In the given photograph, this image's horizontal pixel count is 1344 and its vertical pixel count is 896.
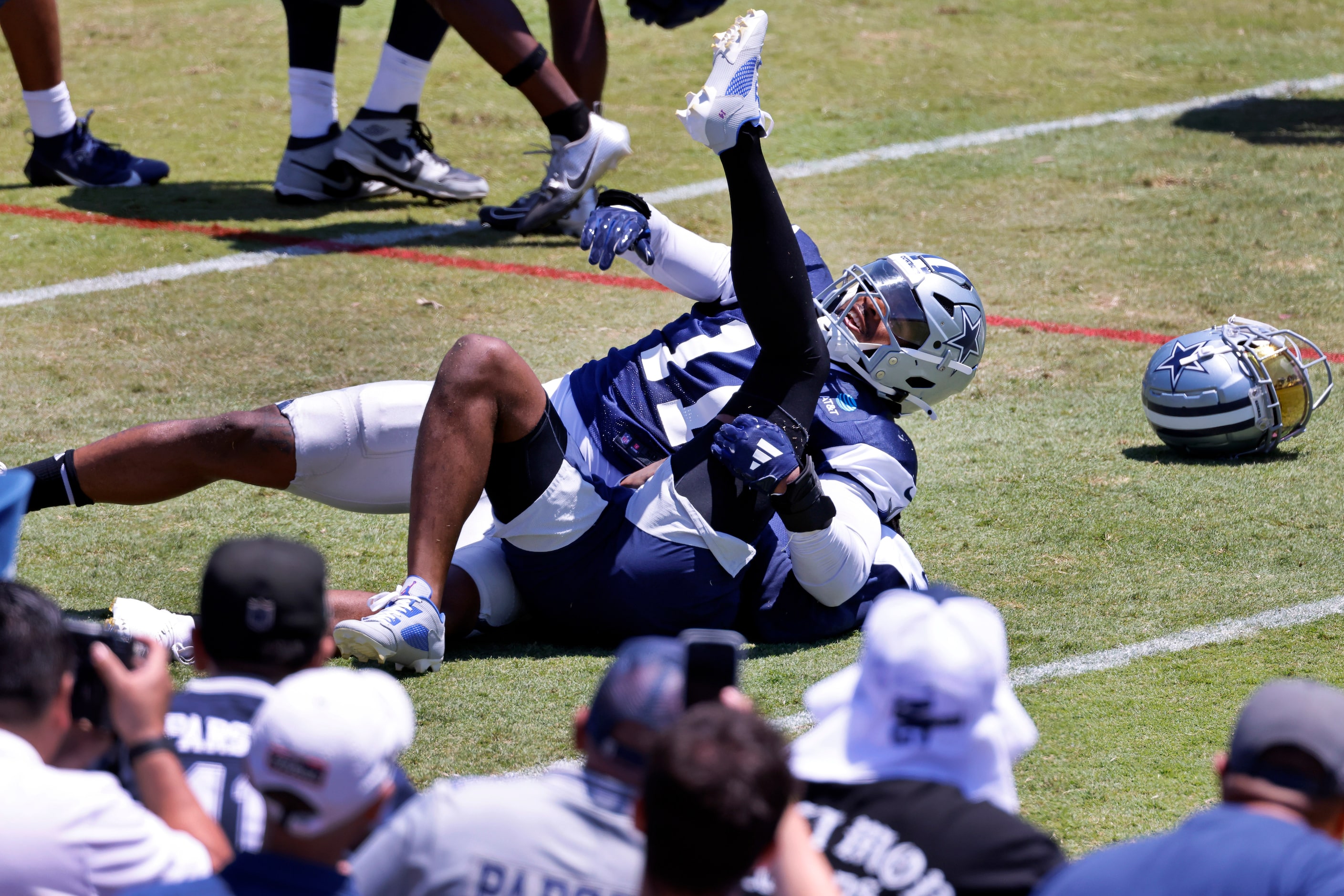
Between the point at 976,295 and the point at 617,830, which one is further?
the point at 976,295

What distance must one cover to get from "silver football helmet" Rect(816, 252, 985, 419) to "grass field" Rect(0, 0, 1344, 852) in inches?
22.9

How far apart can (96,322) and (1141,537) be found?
452cm

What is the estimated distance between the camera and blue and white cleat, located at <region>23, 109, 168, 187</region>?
8438 millimetres

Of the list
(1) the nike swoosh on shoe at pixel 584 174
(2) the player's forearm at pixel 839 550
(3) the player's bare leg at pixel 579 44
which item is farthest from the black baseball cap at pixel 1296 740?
(3) the player's bare leg at pixel 579 44

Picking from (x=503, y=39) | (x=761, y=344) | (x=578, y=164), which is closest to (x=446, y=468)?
(x=761, y=344)

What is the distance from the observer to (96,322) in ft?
22.2

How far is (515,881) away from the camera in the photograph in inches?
76.3

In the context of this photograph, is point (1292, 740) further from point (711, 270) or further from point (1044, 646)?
point (711, 270)

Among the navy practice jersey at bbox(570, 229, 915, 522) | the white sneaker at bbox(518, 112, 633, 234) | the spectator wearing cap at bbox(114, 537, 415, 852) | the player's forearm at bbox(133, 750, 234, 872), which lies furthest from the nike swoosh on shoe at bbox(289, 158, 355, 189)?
the player's forearm at bbox(133, 750, 234, 872)

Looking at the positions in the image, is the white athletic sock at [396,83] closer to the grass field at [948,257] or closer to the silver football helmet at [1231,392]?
the grass field at [948,257]

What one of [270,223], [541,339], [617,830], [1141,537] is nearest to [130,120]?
[270,223]

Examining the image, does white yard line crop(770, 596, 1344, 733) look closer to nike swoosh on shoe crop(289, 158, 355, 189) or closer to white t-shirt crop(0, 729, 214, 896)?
white t-shirt crop(0, 729, 214, 896)

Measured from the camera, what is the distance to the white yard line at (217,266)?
23.4 feet

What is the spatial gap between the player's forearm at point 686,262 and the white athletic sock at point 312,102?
4339 millimetres
